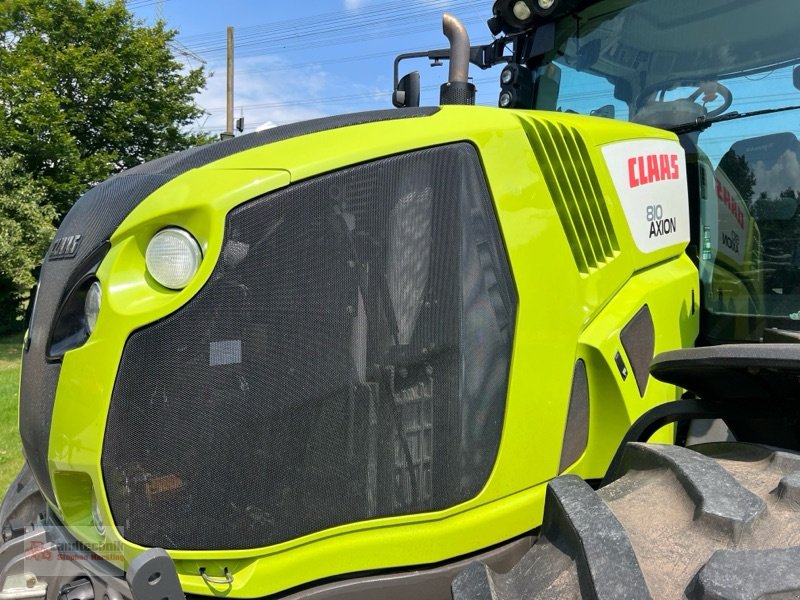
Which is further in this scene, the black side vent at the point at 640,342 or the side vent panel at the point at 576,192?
the black side vent at the point at 640,342

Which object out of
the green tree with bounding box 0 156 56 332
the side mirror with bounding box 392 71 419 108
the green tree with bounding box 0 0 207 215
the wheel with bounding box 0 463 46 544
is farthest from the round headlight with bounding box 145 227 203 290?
the green tree with bounding box 0 0 207 215

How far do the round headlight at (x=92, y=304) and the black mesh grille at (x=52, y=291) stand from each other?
0.07m

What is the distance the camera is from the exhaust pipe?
2006mm

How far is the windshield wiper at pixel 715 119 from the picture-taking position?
1.94m

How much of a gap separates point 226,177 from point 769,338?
1.52m

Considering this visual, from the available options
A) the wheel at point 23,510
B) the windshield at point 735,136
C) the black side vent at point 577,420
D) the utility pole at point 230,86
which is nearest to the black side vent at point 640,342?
the black side vent at point 577,420

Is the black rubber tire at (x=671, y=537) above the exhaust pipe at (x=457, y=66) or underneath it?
underneath

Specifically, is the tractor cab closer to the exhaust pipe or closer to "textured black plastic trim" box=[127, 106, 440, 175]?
the exhaust pipe

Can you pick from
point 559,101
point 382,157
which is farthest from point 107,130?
point 382,157

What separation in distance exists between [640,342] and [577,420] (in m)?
0.31

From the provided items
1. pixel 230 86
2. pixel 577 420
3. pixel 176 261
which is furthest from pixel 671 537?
pixel 230 86

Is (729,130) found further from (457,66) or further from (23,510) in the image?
(23,510)

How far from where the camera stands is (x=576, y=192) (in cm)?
165

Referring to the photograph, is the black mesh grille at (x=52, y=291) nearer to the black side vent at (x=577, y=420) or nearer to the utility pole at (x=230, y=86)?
the black side vent at (x=577, y=420)
